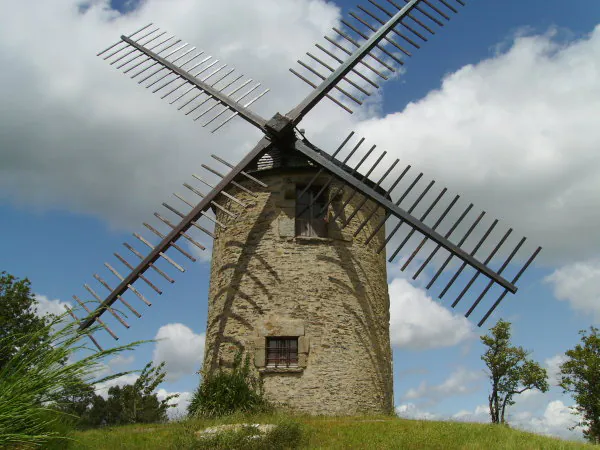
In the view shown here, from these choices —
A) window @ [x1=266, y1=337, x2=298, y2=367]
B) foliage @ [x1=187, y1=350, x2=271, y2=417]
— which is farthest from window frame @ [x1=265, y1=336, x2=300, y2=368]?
foliage @ [x1=187, y1=350, x2=271, y2=417]

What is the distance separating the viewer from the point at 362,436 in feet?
27.5

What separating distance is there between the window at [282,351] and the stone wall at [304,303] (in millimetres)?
166

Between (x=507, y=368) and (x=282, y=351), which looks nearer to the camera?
(x=282, y=351)

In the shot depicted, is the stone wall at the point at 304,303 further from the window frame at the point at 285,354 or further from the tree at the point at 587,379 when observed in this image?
the tree at the point at 587,379

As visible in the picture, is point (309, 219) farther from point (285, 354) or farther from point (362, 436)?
point (362, 436)

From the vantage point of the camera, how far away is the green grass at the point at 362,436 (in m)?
7.91

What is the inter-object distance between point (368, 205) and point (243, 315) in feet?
13.1

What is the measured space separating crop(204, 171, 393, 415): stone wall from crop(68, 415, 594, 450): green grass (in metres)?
1.01

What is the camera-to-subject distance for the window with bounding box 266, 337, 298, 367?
11031mm

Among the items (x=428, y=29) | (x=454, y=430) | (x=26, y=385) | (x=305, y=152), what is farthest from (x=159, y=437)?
(x=428, y=29)

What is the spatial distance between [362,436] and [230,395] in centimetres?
300

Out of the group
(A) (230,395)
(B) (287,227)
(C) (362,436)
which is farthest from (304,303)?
(C) (362,436)

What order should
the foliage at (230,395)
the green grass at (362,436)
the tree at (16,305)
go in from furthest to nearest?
the tree at (16,305)
the foliage at (230,395)
the green grass at (362,436)

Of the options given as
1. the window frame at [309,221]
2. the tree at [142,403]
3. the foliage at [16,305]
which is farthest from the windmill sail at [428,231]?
the foliage at [16,305]
